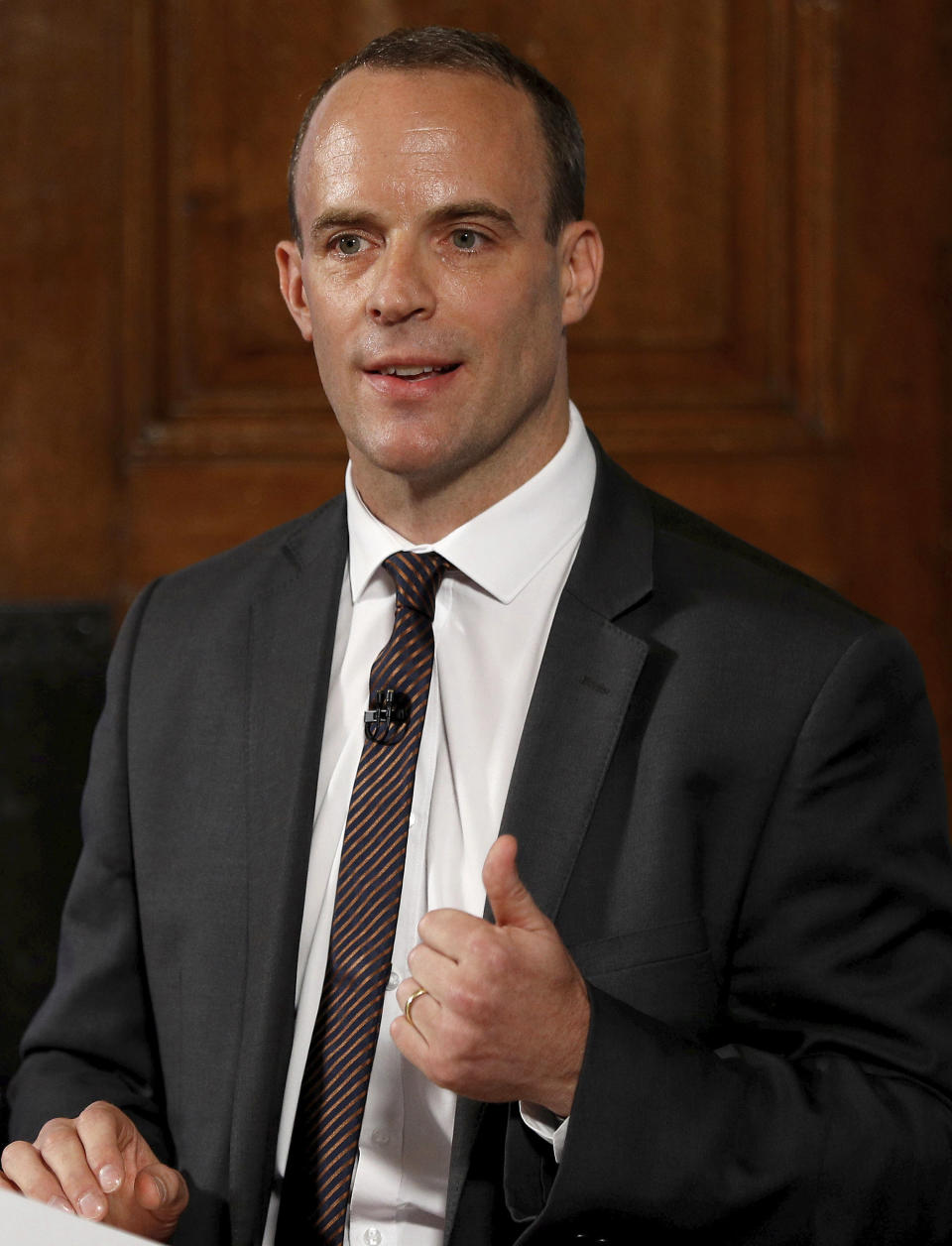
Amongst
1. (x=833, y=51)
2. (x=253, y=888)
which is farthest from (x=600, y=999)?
(x=833, y=51)

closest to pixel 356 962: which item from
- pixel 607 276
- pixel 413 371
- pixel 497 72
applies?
pixel 413 371

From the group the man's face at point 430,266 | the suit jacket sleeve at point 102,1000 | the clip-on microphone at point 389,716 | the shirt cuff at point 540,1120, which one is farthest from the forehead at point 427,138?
the shirt cuff at point 540,1120

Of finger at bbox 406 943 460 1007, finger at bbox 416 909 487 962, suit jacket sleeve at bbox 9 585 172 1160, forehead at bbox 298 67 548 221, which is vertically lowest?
suit jacket sleeve at bbox 9 585 172 1160

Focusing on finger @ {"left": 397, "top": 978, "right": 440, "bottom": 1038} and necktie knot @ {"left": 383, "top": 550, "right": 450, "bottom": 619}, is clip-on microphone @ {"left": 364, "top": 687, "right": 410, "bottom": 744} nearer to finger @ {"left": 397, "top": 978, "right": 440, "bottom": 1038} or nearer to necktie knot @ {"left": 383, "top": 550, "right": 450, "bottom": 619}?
necktie knot @ {"left": 383, "top": 550, "right": 450, "bottom": 619}

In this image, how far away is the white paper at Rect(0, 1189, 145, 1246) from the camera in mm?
729

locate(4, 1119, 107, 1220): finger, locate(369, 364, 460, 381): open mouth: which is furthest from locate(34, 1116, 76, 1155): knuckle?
locate(369, 364, 460, 381): open mouth

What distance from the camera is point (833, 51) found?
193cm

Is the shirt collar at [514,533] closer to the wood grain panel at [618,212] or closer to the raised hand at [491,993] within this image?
the raised hand at [491,993]

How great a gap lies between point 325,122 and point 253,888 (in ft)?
2.38

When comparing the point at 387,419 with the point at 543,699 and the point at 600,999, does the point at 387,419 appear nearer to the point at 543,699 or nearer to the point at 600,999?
the point at 543,699

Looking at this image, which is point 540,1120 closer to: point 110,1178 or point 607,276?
point 110,1178

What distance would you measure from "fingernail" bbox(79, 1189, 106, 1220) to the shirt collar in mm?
597

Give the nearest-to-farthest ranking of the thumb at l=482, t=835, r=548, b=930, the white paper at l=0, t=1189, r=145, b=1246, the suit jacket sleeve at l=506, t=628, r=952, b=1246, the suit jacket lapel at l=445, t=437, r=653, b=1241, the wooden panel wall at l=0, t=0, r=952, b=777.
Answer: the white paper at l=0, t=1189, r=145, b=1246, the thumb at l=482, t=835, r=548, b=930, the suit jacket sleeve at l=506, t=628, r=952, b=1246, the suit jacket lapel at l=445, t=437, r=653, b=1241, the wooden panel wall at l=0, t=0, r=952, b=777

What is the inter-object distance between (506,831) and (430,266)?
0.51 meters
